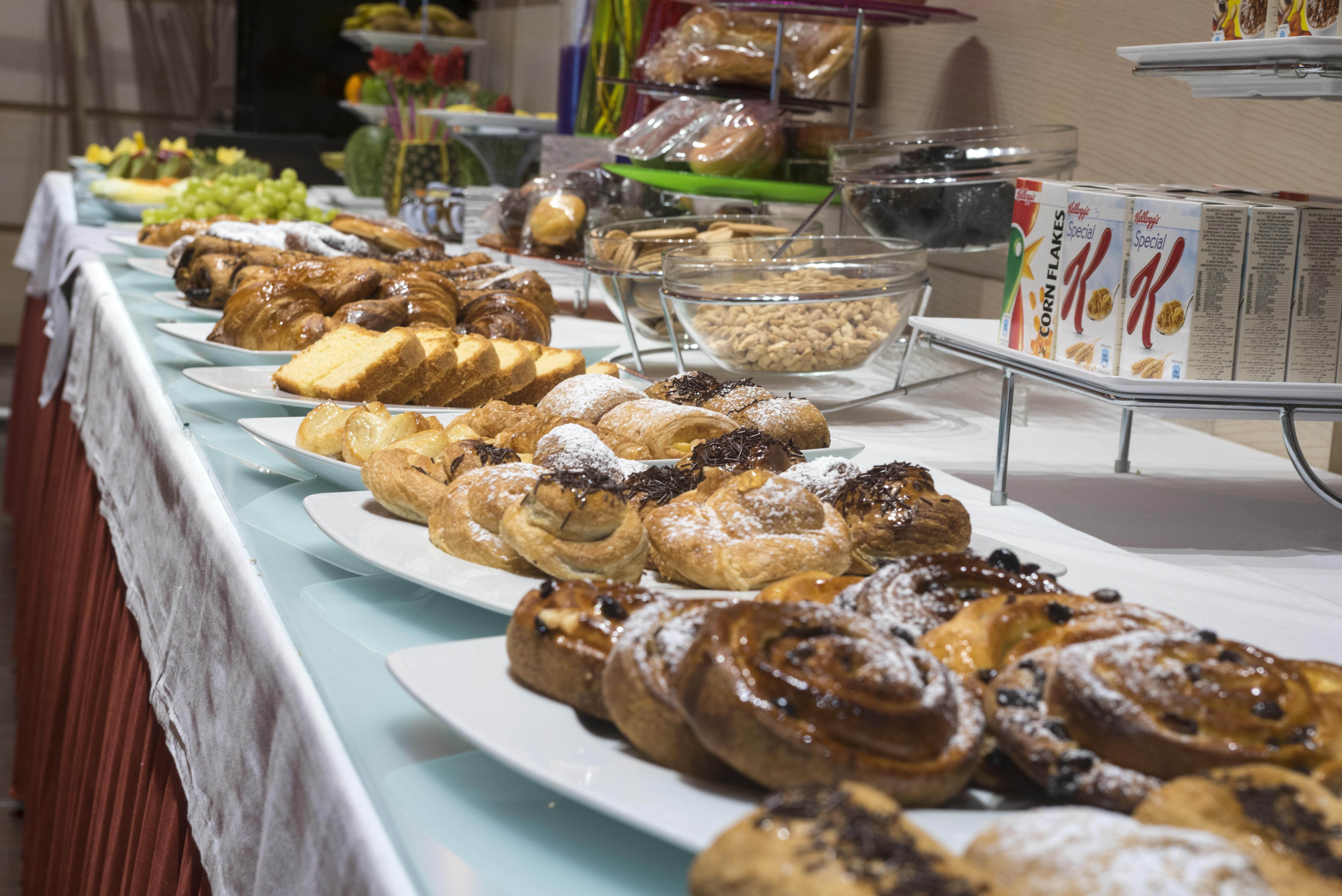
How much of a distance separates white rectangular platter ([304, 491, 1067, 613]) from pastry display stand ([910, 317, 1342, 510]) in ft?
0.59

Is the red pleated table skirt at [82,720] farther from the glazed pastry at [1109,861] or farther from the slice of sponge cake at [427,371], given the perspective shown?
the glazed pastry at [1109,861]

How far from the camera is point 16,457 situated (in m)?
3.47

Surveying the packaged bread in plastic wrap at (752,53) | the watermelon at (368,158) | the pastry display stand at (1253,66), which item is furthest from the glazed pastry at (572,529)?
the watermelon at (368,158)

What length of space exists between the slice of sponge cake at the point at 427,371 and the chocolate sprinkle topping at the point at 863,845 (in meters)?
0.97

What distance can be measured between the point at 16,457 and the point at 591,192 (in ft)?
7.06

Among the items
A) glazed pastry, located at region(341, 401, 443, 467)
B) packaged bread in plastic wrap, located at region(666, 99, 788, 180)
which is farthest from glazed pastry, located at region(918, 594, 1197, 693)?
packaged bread in plastic wrap, located at region(666, 99, 788, 180)

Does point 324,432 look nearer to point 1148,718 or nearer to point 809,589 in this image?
point 809,589

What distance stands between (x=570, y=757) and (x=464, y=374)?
0.88 m

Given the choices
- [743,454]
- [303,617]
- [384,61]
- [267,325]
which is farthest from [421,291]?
[384,61]

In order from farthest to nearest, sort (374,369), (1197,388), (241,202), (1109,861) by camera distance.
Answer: (241,202)
(374,369)
(1197,388)
(1109,861)

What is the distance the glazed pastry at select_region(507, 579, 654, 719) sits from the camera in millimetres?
549

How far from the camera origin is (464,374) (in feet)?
4.41

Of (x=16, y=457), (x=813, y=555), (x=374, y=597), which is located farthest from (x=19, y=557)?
(x=813, y=555)

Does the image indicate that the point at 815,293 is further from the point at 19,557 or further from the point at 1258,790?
the point at 19,557
